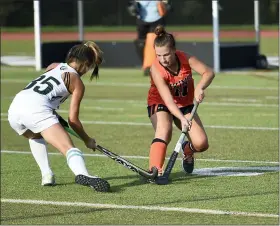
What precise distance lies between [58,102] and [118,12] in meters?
22.4

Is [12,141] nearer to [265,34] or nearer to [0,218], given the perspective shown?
[0,218]

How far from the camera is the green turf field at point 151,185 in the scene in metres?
8.13

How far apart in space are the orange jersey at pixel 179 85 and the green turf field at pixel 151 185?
28.9 inches

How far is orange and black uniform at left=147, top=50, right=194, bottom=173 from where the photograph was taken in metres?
9.77

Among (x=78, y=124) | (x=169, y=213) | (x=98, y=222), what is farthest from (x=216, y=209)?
(x=78, y=124)

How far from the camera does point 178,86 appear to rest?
10000 millimetres

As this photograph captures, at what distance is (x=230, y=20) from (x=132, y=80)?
9685mm

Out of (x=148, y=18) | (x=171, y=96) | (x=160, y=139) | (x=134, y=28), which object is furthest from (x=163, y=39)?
(x=134, y=28)

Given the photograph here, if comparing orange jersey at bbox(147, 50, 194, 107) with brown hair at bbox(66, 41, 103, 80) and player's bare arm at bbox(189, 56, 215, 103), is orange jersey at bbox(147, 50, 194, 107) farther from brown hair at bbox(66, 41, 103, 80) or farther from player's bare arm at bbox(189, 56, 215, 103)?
brown hair at bbox(66, 41, 103, 80)

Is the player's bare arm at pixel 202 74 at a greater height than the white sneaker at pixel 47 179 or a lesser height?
greater

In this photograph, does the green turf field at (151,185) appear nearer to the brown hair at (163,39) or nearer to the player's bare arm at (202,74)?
the player's bare arm at (202,74)

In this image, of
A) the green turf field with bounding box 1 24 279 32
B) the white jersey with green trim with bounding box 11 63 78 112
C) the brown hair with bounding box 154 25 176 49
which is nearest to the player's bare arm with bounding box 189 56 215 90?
the brown hair with bounding box 154 25 176 49

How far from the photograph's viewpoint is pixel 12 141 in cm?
1340

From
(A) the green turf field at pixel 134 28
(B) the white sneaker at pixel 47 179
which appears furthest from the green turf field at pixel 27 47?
(B) the white sneaker at pixel 47 179
